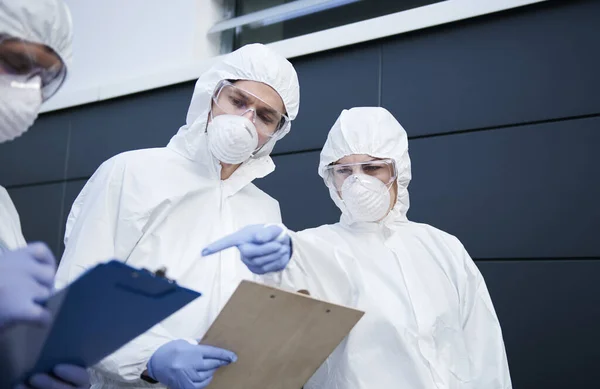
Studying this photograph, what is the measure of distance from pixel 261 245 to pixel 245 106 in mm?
494

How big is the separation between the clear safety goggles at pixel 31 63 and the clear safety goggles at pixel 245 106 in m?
0.61

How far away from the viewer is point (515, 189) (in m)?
2.18

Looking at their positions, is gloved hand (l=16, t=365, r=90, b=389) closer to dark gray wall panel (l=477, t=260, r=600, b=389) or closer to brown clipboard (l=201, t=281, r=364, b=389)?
brown clipboard (l=201, t=281, r=364, b=389)

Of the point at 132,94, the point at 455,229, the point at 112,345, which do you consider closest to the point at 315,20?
the point at 132,94

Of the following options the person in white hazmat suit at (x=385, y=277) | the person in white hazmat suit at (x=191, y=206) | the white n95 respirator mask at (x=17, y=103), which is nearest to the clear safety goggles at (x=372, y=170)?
the person in white hazmat suit at (x=385, y=277)

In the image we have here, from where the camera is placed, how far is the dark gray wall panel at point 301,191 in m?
2.60

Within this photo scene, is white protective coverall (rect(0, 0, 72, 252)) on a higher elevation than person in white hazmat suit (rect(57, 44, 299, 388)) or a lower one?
higher

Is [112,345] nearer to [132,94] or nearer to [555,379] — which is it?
[555,379]

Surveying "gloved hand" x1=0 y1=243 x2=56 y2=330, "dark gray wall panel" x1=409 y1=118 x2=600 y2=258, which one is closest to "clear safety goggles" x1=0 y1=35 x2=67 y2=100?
"gloved hand" x1=0 y1=243 x2=56 y2=330

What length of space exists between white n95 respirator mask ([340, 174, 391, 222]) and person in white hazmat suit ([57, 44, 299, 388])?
0.23 meters

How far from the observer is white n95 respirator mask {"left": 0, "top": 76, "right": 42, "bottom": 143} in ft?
2.94

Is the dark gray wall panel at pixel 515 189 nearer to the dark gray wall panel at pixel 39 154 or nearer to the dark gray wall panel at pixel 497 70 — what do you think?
the dark gray wall panel at pixel 497 70

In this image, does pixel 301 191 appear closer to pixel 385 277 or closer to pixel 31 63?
pixel 385 277

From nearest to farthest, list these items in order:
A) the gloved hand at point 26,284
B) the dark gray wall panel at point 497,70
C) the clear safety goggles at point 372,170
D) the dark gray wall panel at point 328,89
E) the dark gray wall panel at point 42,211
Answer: the gloved hand at point 26,284, the clear safety goggles at point 372,170, the dark gray wall panel at point 497,70, the dark gray wall panel at point 328,89, the dark gray wall panel at point 42,211
